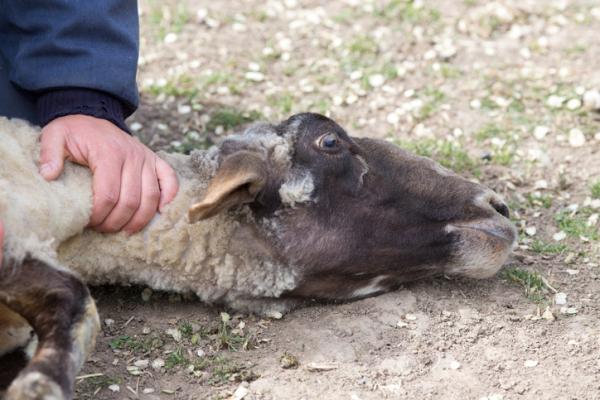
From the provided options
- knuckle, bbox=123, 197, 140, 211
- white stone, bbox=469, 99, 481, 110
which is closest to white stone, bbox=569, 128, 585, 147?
white stone, bbox=469, 99, 481, 110

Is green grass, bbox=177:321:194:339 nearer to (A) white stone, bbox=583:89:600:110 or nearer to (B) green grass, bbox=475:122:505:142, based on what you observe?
(B) green grass, bbox=475:122:505:142

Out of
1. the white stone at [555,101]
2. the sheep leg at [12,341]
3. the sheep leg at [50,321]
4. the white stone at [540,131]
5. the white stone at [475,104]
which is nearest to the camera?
the sheep leg at [50,321]

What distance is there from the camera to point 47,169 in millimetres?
4074

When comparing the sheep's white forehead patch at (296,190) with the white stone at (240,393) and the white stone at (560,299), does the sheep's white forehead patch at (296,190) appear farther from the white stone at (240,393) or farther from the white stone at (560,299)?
the white stone at (560,299)

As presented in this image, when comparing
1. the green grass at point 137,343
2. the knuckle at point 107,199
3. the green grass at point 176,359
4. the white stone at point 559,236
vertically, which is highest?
the knuckle at point 107,199

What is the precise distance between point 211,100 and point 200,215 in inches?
114

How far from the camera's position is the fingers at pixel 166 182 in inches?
167

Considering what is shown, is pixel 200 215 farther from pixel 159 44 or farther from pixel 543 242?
pixel 159 44

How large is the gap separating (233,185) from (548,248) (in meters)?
1.84

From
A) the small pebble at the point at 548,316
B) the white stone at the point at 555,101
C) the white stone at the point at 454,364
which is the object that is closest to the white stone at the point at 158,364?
the white stone at the point at 454,364

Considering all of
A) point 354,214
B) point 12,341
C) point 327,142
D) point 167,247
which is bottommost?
point 12,341

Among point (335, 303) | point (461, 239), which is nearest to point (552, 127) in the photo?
point (461, 239)

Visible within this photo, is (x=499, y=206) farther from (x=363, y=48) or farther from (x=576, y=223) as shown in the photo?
(x=363, y=48)

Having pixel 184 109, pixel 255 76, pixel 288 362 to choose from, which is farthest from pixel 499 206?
pixel 255 76
